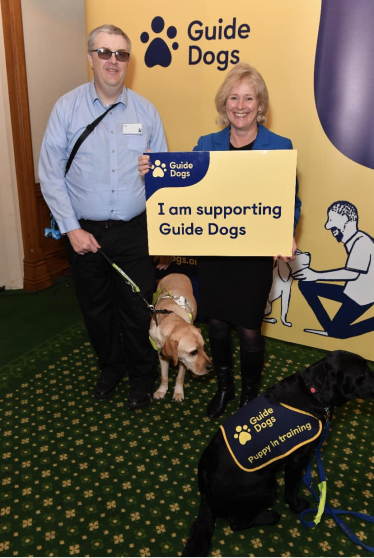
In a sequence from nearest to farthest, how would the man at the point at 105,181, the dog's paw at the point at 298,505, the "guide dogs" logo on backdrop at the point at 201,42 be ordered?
the dog's paw at the point at 298,505, the man at the point at 105,181, the "guide dogs" logo on backdrop at the point at 201,42

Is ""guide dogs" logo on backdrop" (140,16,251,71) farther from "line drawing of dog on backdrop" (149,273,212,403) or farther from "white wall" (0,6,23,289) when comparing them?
"line drawing of dog on backdrop" (149,273,212,403)

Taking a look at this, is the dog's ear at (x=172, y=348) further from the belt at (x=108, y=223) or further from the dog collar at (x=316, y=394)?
the dog collar at (x=316, y=394)

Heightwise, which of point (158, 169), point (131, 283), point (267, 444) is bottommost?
point (267, 444)

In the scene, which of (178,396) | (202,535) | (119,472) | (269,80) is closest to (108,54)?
(269,80)

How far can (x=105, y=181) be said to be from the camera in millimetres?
2725

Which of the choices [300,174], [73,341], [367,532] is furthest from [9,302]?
[367,532]

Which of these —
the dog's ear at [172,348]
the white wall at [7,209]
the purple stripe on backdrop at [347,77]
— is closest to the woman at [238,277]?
the dog's ear at [172,348]

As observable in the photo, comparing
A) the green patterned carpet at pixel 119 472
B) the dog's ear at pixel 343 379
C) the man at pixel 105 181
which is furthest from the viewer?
the man at pixel 105 181

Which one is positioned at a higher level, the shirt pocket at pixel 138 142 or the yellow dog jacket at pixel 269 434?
the shirt pocket at pixel 138 142

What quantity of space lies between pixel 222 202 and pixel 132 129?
0.71 meters

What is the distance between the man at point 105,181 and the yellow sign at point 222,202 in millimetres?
316

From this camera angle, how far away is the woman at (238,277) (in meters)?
2.52

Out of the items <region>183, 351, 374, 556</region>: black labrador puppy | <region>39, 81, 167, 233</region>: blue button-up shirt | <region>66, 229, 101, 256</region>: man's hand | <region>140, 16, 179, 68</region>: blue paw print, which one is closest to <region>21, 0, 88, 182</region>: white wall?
<region>140, 16, 179, 68</region>: blue paw print

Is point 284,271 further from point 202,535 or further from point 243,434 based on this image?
point 202,535
